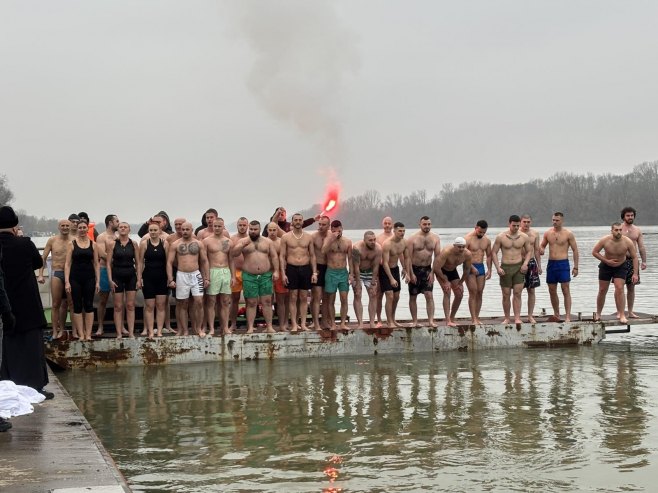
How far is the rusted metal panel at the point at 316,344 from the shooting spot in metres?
14.9

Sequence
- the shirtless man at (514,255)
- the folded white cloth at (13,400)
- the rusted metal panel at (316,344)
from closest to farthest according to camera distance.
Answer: the folded white cloth at (13,400) < the rusted metal panel at (316,344) < the shirtless man at (514,255)

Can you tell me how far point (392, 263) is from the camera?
52.5 ft

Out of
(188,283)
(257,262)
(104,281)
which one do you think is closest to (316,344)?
(257,262)

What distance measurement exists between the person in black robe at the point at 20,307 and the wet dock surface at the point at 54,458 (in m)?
0.63

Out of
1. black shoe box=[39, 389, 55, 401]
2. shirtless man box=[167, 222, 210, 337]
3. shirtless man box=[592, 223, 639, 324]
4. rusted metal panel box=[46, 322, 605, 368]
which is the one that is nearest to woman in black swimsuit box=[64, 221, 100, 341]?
rusted metal panel box=[46, 322, 605, 368]

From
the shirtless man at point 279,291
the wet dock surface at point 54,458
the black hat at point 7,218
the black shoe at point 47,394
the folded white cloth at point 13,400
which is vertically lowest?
the wet dock surface at point 54,458

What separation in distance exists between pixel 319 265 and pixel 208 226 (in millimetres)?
2080

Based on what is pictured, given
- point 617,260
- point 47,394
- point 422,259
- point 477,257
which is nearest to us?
point 47,394

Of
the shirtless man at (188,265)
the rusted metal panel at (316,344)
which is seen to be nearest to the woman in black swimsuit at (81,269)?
the rusted metal panel at (316,344)

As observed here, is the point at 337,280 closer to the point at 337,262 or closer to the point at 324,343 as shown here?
the point at 337,262

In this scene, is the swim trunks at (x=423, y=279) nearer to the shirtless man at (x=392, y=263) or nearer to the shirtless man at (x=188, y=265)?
the shirtless man at (x=392, y=263)

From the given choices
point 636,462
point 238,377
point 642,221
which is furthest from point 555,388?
point 642,221

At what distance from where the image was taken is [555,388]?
13.0 metres

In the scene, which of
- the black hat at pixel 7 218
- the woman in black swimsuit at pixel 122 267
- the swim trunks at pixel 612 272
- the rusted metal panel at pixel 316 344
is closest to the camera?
the black hat at pixel 7 218
